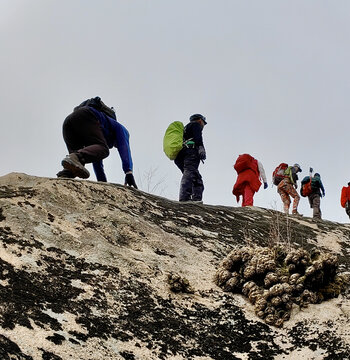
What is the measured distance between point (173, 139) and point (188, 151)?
13.5 inches

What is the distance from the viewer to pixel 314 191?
1398 cm

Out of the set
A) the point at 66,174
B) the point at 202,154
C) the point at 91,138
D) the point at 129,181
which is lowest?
the point at 66,174

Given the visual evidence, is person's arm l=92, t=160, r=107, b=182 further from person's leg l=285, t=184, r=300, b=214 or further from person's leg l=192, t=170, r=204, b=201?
person's leg l=285, t=184, r=300, b=214

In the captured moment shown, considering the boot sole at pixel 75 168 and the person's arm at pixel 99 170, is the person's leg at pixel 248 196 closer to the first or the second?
the person's arm at pixel 99 170

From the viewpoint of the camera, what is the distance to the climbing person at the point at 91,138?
7309 millimetres

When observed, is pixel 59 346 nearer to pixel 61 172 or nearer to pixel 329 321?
pixel 329 321

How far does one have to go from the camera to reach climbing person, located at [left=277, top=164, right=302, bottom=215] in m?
13.3

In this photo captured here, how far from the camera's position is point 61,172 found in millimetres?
7344

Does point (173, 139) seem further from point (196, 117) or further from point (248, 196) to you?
point (248, 196)

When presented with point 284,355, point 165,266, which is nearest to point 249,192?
point 165,266

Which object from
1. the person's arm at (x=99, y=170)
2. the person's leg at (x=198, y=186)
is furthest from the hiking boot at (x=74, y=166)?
the person's leg at (x=198, y=186)

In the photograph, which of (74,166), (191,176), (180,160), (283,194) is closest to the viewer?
(74,166)

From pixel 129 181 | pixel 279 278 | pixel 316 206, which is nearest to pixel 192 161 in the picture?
pixel 129 181

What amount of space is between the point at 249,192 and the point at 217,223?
4385 millimetres
